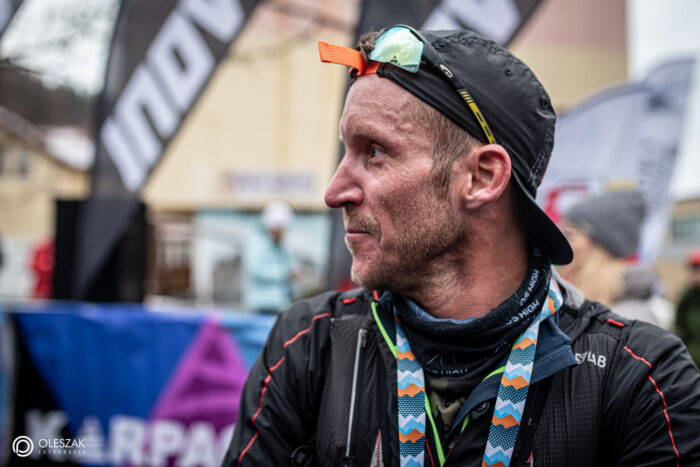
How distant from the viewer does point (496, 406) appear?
1189 mm

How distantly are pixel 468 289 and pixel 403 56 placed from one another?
24.2 inches

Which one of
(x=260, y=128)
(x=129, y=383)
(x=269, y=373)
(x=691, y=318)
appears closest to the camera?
(x=269, y=373)

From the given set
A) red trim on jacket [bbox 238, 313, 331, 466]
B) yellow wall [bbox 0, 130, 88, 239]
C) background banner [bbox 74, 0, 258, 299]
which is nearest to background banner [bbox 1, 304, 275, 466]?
background banner [bbox 74, 0, 258, 299]

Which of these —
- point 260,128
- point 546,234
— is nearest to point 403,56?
point 546,234

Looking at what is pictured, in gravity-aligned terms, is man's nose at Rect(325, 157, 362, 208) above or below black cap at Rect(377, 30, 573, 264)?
below

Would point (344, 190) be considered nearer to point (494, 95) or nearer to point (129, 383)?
point (494, 95)

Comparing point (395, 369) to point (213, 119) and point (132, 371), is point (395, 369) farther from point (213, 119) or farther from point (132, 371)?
point (213, 119)

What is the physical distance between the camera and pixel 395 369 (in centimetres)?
129

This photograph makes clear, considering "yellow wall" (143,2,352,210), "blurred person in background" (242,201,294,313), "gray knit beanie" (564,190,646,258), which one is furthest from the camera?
"yellow wall" (143,2,352,210)

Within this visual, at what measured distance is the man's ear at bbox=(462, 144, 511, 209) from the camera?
1.29m

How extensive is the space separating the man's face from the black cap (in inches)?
2.4

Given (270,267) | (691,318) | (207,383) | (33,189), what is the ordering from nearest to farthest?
(207,383)
(691,318)
(270,267)
(33,189)

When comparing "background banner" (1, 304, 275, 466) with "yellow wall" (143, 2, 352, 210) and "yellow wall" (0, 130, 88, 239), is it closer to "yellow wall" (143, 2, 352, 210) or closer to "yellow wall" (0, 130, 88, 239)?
"yellow wall" (143, 2, 352, 210)

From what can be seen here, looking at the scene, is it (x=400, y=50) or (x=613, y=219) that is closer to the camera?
(x=400, y=50)
